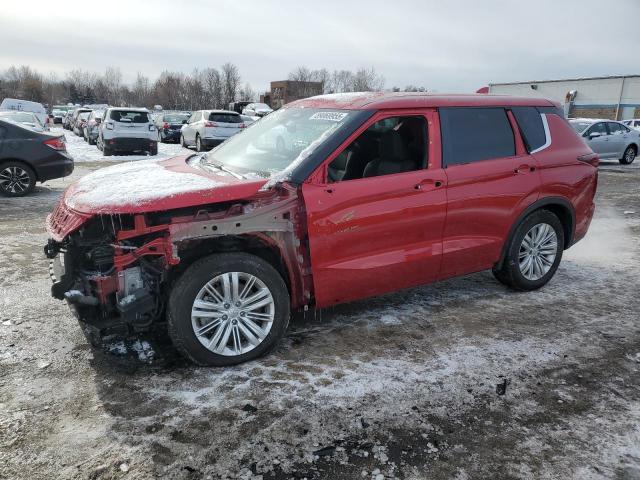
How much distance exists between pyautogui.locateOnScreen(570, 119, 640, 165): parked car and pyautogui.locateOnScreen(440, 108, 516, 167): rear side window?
1440 cm

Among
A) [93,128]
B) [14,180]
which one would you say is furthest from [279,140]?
[93,128]

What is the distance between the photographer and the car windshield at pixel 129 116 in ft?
55.0

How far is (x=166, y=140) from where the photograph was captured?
24.7 metres

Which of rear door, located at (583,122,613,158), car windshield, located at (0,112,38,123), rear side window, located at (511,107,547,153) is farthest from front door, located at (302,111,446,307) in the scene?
car windshield, located at (0,112,38,123)

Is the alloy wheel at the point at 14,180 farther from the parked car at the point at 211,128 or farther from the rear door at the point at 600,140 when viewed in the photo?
the rear door at the point at 600,140

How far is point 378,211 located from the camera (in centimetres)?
377

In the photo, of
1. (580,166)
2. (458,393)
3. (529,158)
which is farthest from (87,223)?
(580,166)

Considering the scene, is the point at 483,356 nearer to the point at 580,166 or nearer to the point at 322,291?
the point at 322,291

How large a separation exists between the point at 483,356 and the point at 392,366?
72 cm

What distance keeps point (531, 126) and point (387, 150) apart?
5.49 ft

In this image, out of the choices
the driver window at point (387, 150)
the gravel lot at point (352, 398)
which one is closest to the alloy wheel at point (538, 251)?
the gravel lot at point (352, 398)

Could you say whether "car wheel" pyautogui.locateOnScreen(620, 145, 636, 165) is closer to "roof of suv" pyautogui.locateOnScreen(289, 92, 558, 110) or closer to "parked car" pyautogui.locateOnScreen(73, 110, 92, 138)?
"roof of suv" pyautogui.locateOnScreen(289, 92, 558, 110)

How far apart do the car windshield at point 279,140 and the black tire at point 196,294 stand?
782 mm

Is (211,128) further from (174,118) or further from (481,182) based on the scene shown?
(481,182)
